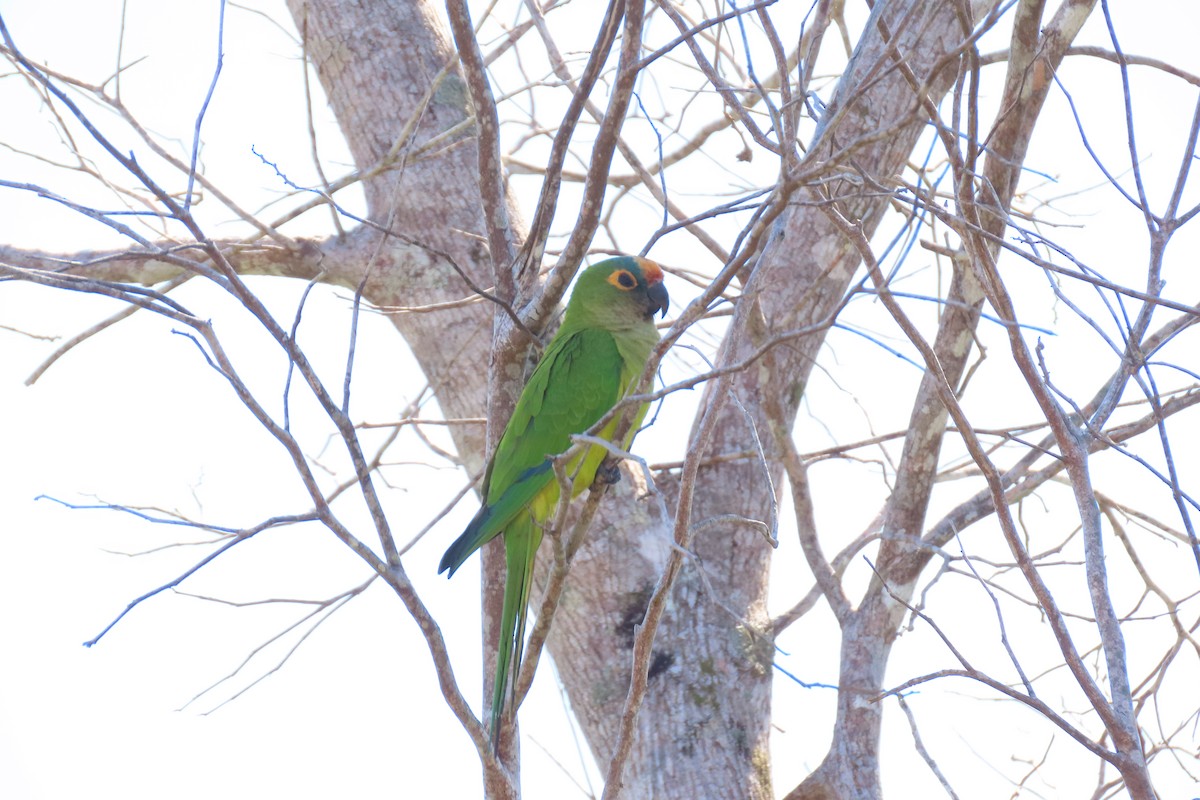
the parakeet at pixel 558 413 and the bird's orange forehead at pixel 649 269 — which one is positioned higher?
the bird's orange forehead at pixel 649 269

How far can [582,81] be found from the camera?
2691 mm

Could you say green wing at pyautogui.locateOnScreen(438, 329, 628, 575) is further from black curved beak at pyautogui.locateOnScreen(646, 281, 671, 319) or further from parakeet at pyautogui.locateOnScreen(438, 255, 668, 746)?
black curved beak at pyautogui.locateOnScreen(646, 281, 671, 319)

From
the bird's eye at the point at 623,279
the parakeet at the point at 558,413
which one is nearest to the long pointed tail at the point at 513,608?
the parakeet at the point at 558,413

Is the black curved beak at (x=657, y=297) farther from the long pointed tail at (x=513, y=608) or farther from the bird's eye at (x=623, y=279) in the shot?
the long pointed tail at (x=513, y=608)

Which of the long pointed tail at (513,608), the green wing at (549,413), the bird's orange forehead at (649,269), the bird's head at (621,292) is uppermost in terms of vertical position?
the bird's orange forehead at (649,269)

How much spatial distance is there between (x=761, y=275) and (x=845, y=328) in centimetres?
40

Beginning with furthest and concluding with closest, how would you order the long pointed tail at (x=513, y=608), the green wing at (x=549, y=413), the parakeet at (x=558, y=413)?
the green wing at (x=549, y=413)
the parakeet at (x=558, y=413)
the long pointed tail at (x=513, y=608)

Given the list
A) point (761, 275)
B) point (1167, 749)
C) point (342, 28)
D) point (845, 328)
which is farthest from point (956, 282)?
point (342, 28)

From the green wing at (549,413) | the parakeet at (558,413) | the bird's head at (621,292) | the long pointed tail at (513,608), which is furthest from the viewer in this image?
the bird's head at (621,292)

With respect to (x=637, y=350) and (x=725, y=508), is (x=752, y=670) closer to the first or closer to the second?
(x=725, y=508)

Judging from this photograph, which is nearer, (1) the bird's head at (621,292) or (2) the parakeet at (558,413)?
(2) the parakeet at (558,413)

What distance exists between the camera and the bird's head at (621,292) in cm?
454

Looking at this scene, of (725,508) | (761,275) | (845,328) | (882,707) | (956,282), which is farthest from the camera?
(725,508)

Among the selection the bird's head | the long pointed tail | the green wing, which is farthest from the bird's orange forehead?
the long pointed tail
